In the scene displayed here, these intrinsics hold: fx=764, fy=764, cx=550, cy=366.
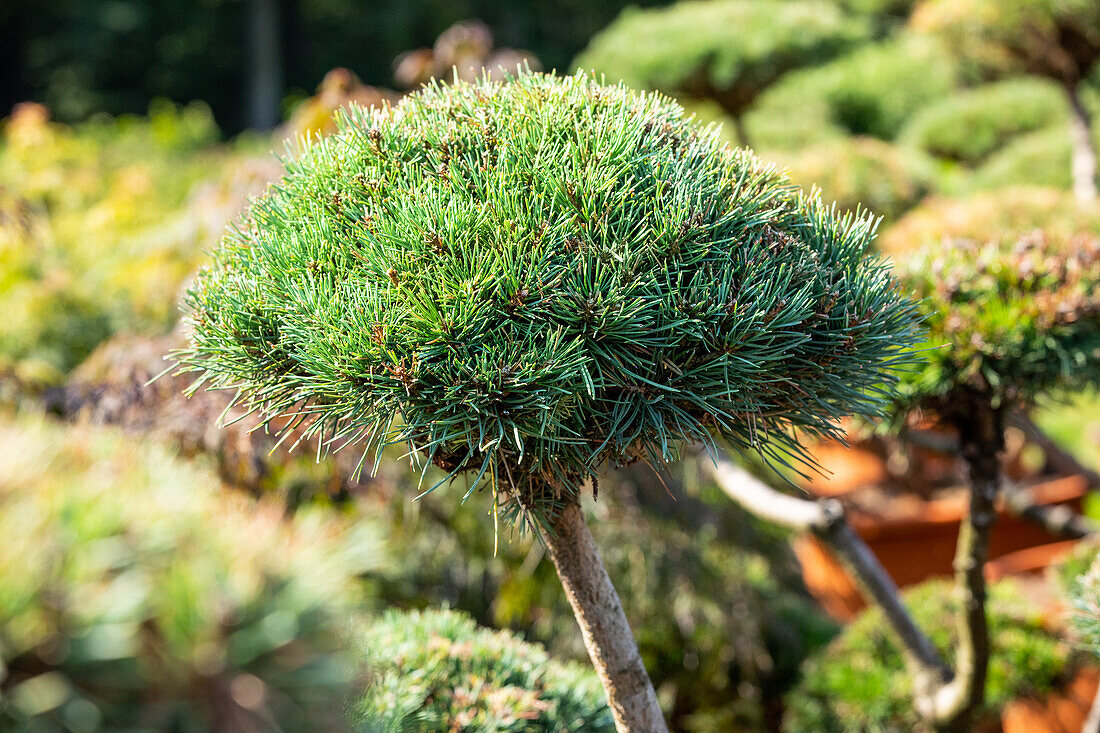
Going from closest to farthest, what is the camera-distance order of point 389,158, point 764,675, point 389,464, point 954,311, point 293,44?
point 389,158, point 954,311, point 389,464, point 764,675, point 293,44

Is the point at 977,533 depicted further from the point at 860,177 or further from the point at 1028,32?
the point at 1028,32

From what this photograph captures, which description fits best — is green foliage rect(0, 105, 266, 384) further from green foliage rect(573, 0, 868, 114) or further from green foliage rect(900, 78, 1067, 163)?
green foliage rect(900, 78, 1067, 163)

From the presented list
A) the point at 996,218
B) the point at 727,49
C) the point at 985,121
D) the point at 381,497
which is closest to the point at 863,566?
the point at 381,497

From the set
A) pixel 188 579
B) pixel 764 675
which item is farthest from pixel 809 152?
pixel 188 579

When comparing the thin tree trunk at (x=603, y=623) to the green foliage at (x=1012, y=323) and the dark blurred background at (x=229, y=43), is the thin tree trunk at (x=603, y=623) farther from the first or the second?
the dark blurred background at (x=229, y=43)

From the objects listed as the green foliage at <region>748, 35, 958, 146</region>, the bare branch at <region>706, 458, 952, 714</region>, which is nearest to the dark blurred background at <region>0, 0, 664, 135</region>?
the green foliage at <region>748, 35, 958, 146</region>

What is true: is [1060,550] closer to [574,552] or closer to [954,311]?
[954,311]
